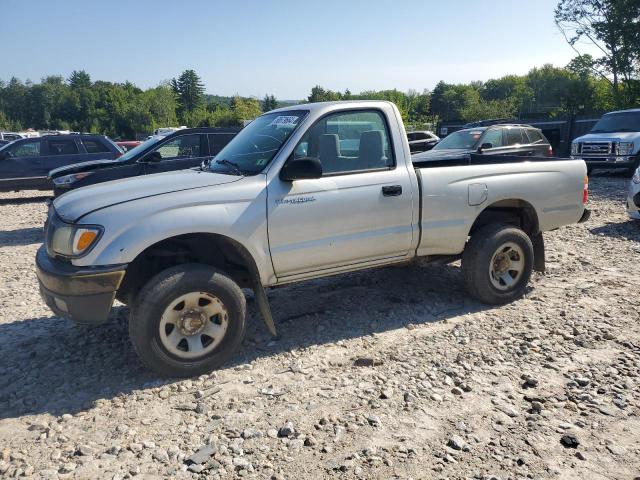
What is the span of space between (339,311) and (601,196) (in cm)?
976

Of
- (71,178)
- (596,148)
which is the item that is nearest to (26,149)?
(71,178)

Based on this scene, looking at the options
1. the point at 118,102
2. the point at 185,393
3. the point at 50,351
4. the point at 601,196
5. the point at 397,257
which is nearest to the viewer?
the point at 185,393

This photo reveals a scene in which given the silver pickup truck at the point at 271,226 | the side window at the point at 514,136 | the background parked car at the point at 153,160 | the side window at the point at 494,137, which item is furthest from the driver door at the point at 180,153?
the side window at the point at 514,136

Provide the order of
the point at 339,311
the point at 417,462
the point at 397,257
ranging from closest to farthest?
the point at 417,462 < the point at 397,257 < the point at 339,311

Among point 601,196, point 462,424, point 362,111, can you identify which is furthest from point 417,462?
point 601,196

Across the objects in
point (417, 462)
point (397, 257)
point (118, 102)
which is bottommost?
point (417, 462)

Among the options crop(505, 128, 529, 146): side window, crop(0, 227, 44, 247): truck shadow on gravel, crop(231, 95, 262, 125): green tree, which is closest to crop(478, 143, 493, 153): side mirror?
crop(505, 128, 529, 146): side window

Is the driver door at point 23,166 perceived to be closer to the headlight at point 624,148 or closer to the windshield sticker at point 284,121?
the windshield sticker at point 284,121

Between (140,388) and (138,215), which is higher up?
(138,215)

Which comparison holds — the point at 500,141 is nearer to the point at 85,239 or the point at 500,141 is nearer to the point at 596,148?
the point at 596,148

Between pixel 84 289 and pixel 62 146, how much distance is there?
11324mm

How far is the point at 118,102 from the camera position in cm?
8681

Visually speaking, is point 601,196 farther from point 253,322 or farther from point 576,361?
point 253,322

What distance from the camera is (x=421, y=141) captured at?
17.8 m
